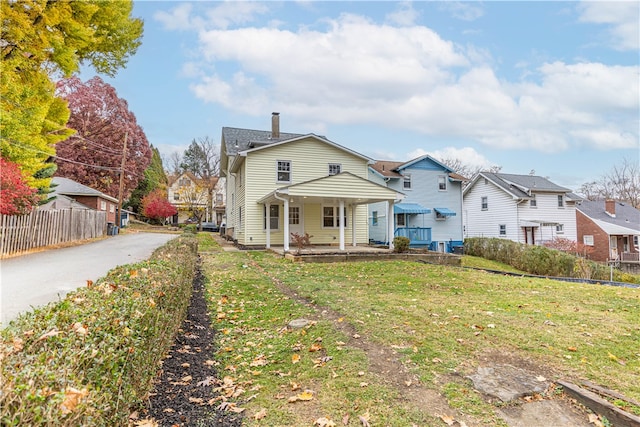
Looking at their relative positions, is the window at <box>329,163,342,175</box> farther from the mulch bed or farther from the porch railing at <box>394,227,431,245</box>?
the mulch bed

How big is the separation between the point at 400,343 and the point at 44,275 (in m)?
9.48

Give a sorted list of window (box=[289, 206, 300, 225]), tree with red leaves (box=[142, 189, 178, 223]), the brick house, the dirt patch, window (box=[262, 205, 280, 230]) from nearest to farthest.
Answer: the dirt patch, window (box=[262, 205, 280, 230]), window (box=[289, 206, 300, 225]), the brick house, tree with red leaves (box=[142, 189, 178, 223])

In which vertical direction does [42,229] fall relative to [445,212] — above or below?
below

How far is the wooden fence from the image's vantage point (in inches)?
476

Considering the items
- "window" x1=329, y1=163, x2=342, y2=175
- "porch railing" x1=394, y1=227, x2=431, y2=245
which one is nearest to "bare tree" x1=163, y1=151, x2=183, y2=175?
"window" x1=329, y1=163, x2=342, y2=175

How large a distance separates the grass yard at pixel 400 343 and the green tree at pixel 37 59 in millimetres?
10165

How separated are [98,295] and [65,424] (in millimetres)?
1741

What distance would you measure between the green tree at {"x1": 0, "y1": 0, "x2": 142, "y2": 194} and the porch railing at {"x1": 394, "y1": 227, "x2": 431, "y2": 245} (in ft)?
65.4

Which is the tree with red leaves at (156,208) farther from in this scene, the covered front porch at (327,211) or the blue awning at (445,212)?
the blue awning at (445,212)

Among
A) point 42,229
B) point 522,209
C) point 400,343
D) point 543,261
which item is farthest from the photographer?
point 522,209

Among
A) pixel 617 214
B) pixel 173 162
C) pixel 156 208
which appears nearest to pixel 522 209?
pixel 617 214

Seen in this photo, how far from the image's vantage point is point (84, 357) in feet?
6.40

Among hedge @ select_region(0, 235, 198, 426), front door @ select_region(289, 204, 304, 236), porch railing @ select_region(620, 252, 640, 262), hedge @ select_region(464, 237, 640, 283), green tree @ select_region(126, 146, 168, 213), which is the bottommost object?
porch railing @ select_region(620, 252, 640, 262)

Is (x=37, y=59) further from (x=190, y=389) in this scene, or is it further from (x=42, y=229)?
(x=190, y=389)
